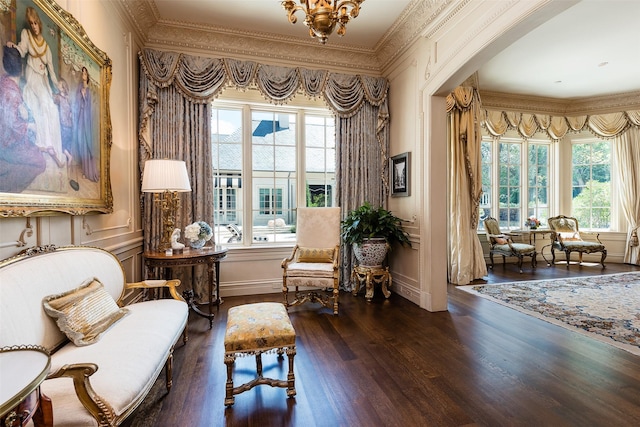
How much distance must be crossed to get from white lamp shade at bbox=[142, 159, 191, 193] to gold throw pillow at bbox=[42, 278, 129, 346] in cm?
127

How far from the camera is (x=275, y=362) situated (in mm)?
2408

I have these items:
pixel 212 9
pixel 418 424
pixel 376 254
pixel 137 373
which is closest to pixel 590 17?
pixel 376 254

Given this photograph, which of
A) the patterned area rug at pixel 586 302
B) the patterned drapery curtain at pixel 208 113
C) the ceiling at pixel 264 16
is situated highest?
the ceiling at pixel 264 16

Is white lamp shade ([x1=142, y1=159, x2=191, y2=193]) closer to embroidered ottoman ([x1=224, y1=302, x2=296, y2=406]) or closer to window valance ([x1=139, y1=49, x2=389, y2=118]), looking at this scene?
window valance ([x1=139, y1=49, x2=389, y2=118])

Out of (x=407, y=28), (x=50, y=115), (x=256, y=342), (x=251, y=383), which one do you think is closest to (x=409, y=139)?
(x=407, y=28)

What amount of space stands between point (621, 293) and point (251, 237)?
17.0 ft

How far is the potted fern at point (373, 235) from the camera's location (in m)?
3.90

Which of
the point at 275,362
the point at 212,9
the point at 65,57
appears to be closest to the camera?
the point at 65,57

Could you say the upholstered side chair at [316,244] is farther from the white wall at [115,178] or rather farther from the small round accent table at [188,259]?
the white wall at [115,178]

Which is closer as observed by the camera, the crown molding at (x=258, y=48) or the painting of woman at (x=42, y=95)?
the painting of woman at (x=42, y=95)

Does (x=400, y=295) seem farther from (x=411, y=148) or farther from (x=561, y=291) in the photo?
(x=561, y=291)

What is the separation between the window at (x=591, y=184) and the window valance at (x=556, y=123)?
16.4 inches

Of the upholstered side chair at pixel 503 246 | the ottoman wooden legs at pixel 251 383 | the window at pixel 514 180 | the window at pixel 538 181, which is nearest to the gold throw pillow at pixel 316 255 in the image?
the ottoman wooden legs at pixel 251 383

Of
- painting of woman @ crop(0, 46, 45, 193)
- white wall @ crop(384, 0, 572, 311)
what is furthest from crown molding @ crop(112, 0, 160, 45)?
white wall @ crop(384, 0, 572, 311)
